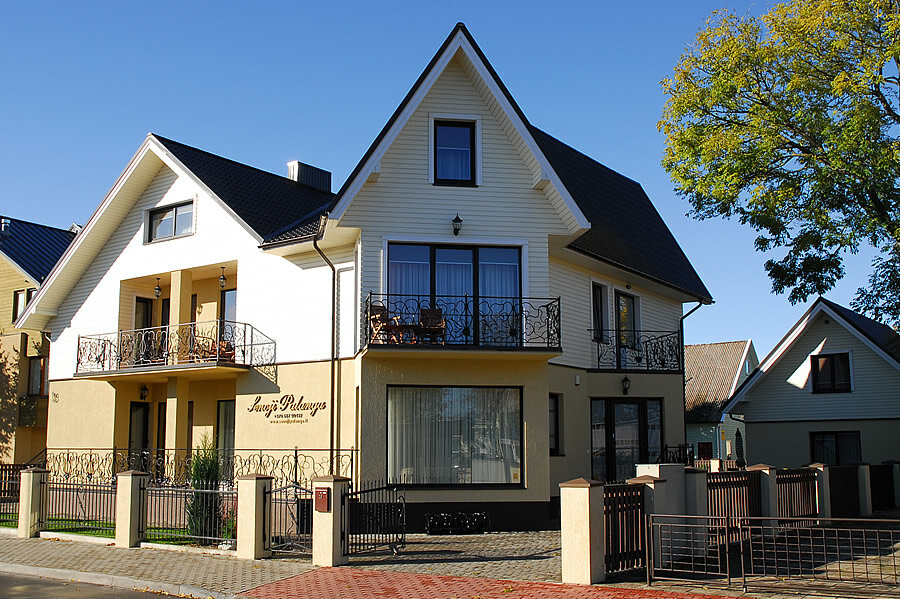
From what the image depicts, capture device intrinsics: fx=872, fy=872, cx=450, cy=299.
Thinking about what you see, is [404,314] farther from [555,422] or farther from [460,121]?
[555,422]

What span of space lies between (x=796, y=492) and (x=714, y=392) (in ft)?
85.6

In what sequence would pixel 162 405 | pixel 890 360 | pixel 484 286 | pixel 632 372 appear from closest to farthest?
pixel 484 286 < pixel 632 372 < pixel 162 405 < pixel 890 360

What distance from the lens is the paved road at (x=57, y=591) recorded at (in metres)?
12.0

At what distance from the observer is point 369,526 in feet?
49.4

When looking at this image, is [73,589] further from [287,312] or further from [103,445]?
[103,445]

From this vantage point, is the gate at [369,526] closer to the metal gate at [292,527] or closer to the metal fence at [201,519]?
the metal gate at [292,527]

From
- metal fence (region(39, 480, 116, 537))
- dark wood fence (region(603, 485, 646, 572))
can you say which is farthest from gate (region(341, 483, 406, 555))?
metal fence (region(39, 480, 116, 537))

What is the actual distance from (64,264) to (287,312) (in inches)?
304

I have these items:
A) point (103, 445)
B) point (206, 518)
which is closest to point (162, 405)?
point (103, 445)

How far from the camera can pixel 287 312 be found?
20516 mm

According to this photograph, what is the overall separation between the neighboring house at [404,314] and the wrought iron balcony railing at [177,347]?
0.19 feet

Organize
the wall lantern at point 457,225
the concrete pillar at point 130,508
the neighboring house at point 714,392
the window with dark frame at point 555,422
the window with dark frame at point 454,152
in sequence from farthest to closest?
1. the neighboring house at point 714,392
2. the window with dark frame at point 555,422
3. the window with dark frame at point 454,152
4. the wall lantern at point 457,225
5. the concrete pillar at point 130,508

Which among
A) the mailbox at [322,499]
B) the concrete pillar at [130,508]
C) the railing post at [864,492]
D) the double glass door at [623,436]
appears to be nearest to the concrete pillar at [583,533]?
the mailbox at [322,499]

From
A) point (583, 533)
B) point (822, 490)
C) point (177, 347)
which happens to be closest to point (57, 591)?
point (583, 533)
